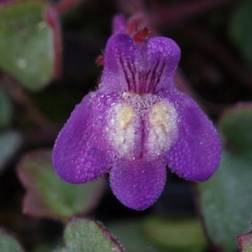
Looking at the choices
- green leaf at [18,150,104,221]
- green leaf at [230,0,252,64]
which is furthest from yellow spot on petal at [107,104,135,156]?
green leaf at [230,0,252,64]

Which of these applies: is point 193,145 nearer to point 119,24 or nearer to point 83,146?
point 83,146

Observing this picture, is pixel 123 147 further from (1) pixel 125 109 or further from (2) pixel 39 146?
(2) pixel 39 146

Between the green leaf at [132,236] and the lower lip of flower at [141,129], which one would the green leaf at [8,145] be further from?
the lower lip of flower at [141,129]

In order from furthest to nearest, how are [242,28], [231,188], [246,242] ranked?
[242,28], [231,188], [246,242]

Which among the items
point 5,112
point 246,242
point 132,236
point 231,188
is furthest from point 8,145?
point 246,242

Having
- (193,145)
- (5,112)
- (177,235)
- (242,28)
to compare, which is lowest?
(177,235)

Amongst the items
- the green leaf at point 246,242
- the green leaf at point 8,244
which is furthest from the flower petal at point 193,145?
the green leaf at point 8,244

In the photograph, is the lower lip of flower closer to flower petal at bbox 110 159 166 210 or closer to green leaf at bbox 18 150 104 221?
flower petal at bbox 110 159 166 210

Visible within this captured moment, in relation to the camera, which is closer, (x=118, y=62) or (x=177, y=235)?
(x=118, y=62)
